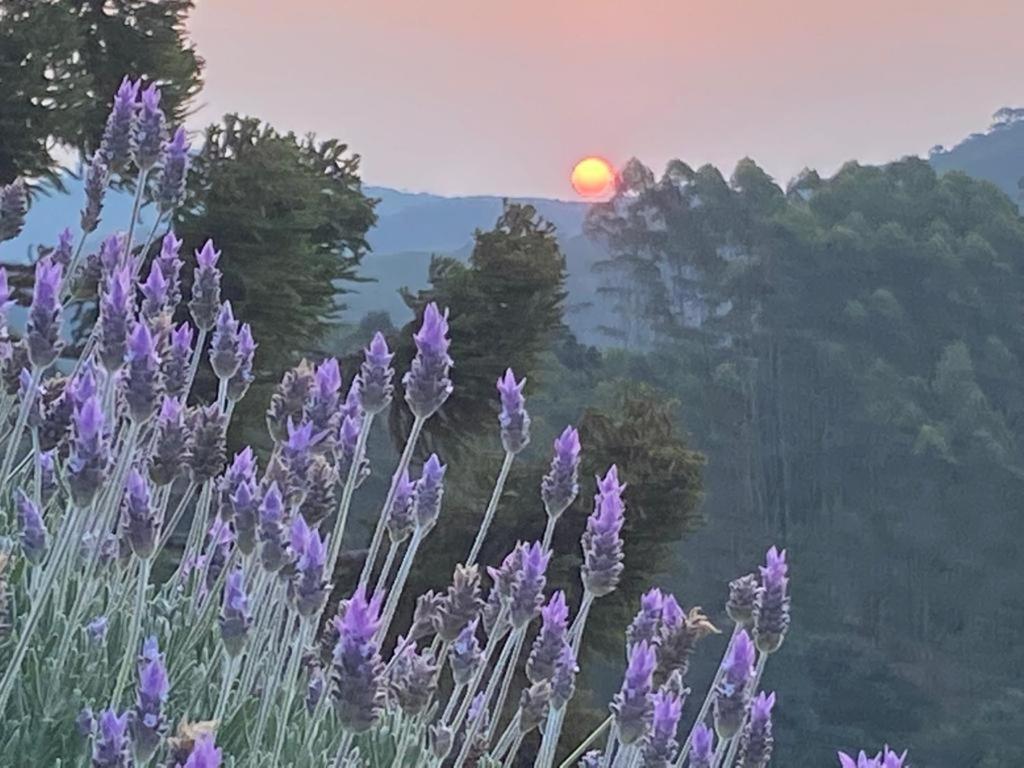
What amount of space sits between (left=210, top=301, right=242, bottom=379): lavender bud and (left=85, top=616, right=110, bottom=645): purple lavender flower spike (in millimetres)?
276

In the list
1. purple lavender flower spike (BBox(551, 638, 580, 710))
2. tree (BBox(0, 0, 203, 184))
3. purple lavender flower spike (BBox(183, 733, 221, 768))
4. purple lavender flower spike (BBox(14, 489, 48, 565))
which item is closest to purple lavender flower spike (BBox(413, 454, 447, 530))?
purple lavender flower spike (BBox(551, 638, 580, 710))

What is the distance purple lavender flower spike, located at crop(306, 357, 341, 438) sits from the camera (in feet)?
4.25

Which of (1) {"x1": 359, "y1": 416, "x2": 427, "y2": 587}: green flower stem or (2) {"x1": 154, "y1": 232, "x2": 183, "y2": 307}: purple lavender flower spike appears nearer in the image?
(1) {"x1": 359, "y1": 416, "x2": 427, "y2": 587}: green flower stem

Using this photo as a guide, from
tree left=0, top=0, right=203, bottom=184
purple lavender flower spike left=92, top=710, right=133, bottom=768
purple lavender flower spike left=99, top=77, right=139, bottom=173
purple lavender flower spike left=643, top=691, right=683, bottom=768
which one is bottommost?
purple lavender flower spike left=643, top=691, right=683, bottom=768

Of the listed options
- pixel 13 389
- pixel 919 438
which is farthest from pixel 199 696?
pixel 919 438

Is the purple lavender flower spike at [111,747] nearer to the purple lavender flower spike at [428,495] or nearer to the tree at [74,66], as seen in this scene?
the purple lavender flower spike at [428,495]

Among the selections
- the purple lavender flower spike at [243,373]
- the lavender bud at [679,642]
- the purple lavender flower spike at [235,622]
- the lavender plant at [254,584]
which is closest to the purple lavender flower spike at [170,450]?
the lavender plant at [254,584]

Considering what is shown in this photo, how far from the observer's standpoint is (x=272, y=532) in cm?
112

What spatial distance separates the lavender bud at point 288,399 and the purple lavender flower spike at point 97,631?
26 cm

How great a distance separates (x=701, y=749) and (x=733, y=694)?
7cm

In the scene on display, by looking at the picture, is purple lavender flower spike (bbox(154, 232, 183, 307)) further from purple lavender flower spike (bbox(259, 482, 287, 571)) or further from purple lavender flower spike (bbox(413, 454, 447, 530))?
purple lavender flower spike (bbox(259, 482, 287, 571))

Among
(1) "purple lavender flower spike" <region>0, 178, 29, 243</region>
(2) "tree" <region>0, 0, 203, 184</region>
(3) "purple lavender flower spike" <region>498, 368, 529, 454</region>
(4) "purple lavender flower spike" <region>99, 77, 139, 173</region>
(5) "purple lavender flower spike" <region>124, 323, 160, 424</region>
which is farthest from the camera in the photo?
(2) "tree" <region>0, 0, 203, 184</region>

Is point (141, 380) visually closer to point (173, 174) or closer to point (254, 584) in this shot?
point (254, 584)

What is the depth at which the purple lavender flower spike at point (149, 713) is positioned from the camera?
79cm
